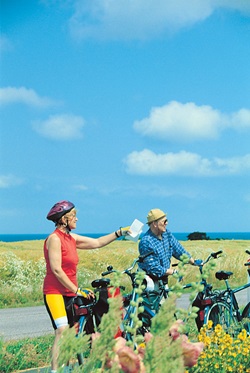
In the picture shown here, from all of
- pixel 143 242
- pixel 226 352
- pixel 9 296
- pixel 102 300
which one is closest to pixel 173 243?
pixel 143 242

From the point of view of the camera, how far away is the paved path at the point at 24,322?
11578 millimetres

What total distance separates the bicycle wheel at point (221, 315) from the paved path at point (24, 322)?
409 cm

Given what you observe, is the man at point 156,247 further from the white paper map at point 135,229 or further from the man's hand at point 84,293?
the man's hand at point 84,293

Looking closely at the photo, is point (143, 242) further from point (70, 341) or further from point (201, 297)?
point (70, 341)

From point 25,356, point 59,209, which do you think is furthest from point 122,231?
point 25,356

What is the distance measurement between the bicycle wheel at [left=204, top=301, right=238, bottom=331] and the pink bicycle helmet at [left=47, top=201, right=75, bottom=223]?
2.49 meters

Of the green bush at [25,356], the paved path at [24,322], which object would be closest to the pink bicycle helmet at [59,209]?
the green bush at [25,356]

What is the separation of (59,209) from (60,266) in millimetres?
514

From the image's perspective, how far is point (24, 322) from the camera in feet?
42.8

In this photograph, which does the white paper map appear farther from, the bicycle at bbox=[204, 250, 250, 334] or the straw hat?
the bicycle at bbox=[204, 250, 250, 334]

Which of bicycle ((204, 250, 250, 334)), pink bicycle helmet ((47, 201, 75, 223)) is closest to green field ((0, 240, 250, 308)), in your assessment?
bicycle ((204, 250, 250, 334))

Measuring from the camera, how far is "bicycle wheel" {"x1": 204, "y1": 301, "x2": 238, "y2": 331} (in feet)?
25.6

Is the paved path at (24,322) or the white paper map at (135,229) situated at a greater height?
the white paper map at (135,229)

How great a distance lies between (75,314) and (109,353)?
4.20 metres
